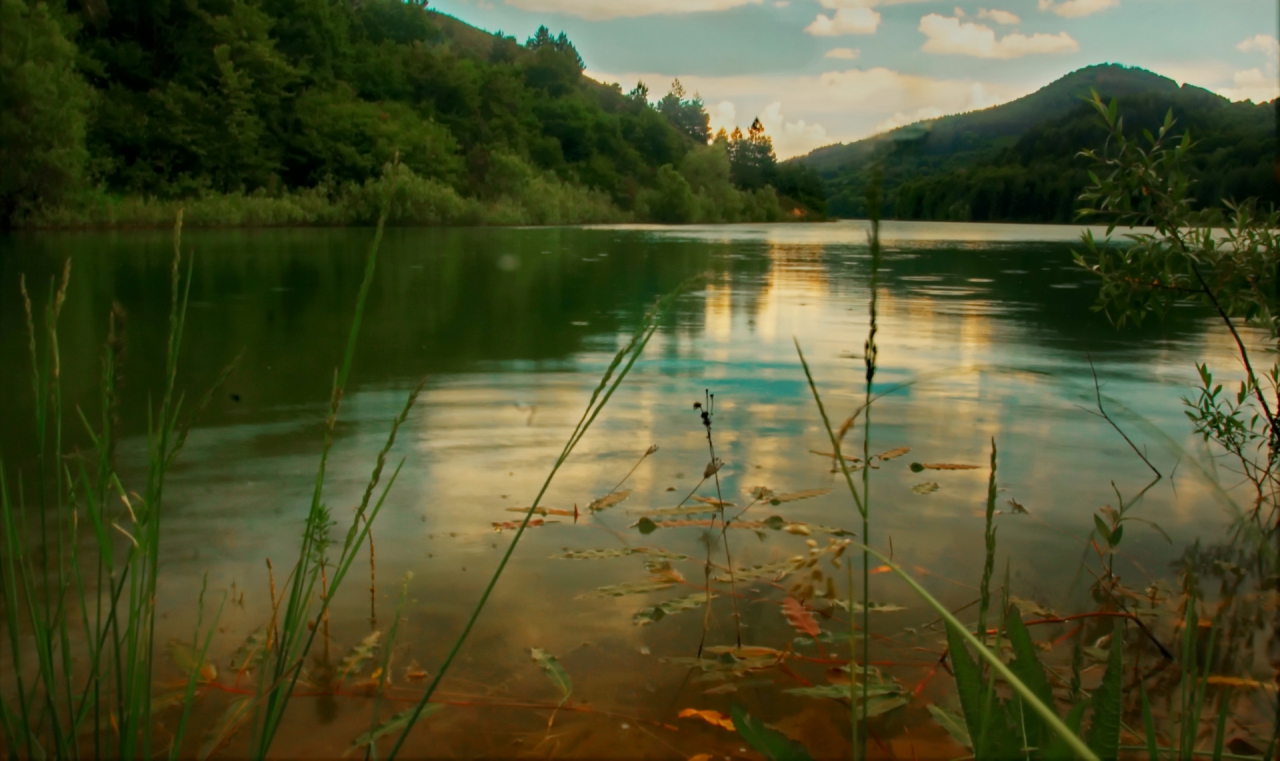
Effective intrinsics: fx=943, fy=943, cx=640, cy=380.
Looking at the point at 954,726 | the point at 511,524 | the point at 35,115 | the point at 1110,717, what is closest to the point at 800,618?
the point at 954,726

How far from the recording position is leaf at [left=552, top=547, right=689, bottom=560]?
200 cm

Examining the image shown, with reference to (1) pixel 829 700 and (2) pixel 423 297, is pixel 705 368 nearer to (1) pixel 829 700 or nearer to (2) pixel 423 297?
(1) pixel 829 700

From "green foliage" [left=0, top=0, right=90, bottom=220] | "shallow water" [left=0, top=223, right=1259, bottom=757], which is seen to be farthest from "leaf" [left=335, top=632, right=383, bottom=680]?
"green foliage" [left=0, top=0, right=90, bottom=220]

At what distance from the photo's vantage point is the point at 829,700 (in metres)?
1.50

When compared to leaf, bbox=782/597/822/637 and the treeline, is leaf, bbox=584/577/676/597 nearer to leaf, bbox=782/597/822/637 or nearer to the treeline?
leaf, bbox=782/597/822/637

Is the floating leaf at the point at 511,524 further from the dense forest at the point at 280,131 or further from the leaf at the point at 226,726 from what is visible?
the dense forest at the point at 280,131

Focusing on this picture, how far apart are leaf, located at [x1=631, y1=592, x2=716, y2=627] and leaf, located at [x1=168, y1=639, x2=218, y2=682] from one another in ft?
2.31

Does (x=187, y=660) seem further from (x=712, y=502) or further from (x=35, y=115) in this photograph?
(x=35, y=115)

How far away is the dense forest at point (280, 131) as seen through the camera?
18344 mm

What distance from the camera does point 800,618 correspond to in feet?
5.59

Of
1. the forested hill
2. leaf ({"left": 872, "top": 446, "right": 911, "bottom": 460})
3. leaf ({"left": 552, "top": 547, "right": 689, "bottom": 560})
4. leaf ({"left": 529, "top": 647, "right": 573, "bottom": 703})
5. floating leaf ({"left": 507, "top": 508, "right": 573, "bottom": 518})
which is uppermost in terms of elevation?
the forested hill

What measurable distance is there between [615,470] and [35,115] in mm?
19161

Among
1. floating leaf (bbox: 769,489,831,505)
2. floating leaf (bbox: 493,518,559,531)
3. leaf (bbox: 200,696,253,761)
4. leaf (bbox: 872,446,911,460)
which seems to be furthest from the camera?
leaf (bbox: 872,446,911,460)

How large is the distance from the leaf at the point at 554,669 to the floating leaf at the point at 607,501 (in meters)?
0.72
